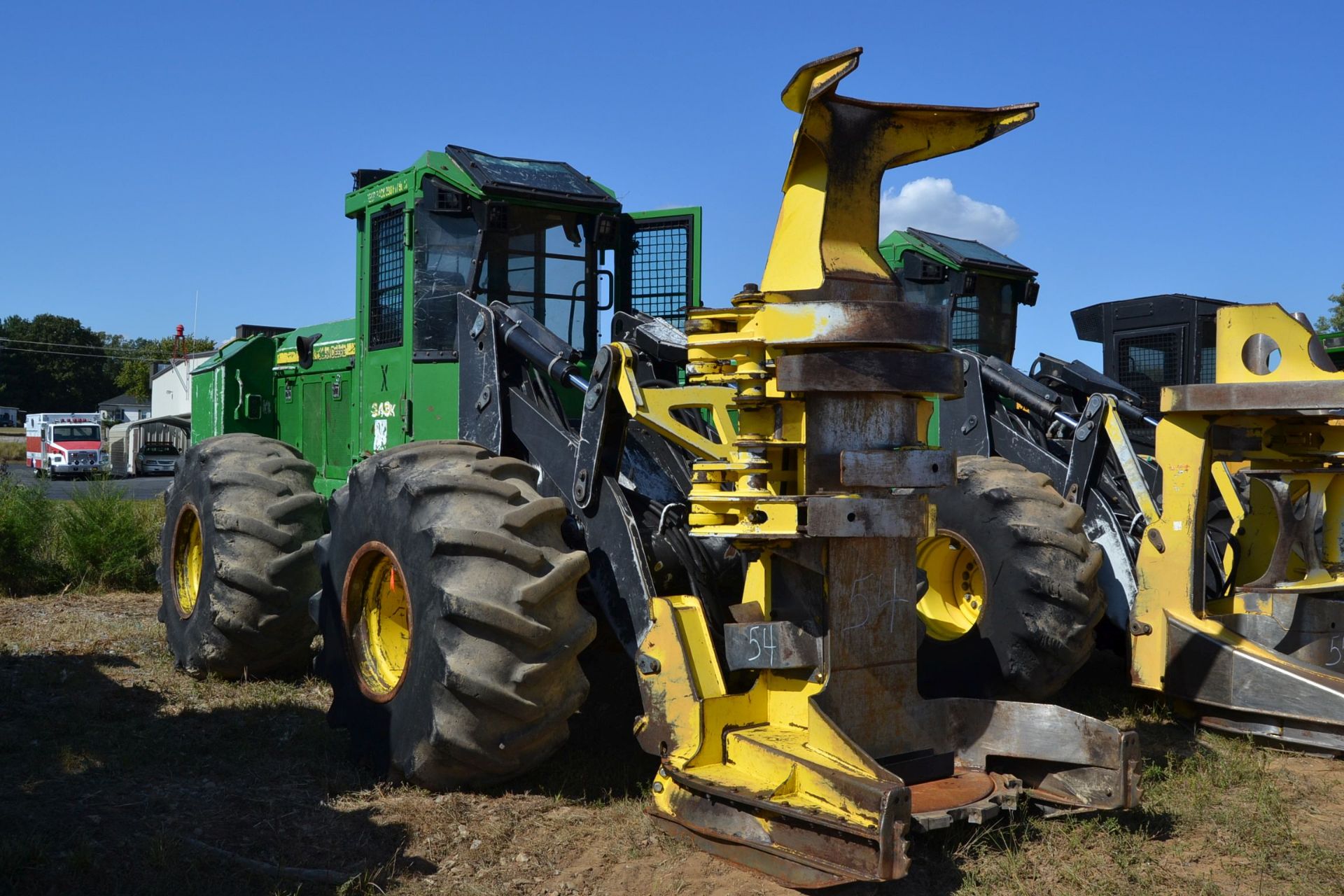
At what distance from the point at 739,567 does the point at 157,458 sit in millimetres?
37558

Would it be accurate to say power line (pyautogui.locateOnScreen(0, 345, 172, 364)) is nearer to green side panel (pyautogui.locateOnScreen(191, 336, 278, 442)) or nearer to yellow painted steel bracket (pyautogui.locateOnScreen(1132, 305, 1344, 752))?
green side panel (pyautogui.locateOnScreen(191, 336, 278, 442))

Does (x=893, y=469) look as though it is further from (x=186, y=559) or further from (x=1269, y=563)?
(x=186, y=559)

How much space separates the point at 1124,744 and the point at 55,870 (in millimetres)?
3882

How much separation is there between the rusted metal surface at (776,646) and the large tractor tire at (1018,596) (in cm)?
213

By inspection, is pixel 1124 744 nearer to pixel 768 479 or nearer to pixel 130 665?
pixel 768 479

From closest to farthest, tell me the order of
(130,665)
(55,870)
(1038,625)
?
(55,870) < (1038,625) < (130,665)

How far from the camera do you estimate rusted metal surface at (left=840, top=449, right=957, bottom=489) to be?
14.6 ft

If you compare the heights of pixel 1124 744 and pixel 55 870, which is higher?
pixel 1124 744

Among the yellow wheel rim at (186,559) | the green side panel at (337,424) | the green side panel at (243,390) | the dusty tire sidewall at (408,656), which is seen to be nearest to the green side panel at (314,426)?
the green side panel at (337,424)

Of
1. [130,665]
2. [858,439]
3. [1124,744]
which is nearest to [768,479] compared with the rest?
[858,439]

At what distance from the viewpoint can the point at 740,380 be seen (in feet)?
15.3

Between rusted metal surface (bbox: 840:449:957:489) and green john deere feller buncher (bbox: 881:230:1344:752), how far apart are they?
122 centimetres

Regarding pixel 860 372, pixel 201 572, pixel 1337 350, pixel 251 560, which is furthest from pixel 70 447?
pixel 860 372

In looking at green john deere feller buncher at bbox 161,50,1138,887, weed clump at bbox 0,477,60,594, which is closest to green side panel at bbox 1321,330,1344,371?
green john deere feller buncher at bbox 161,50,1138,887
